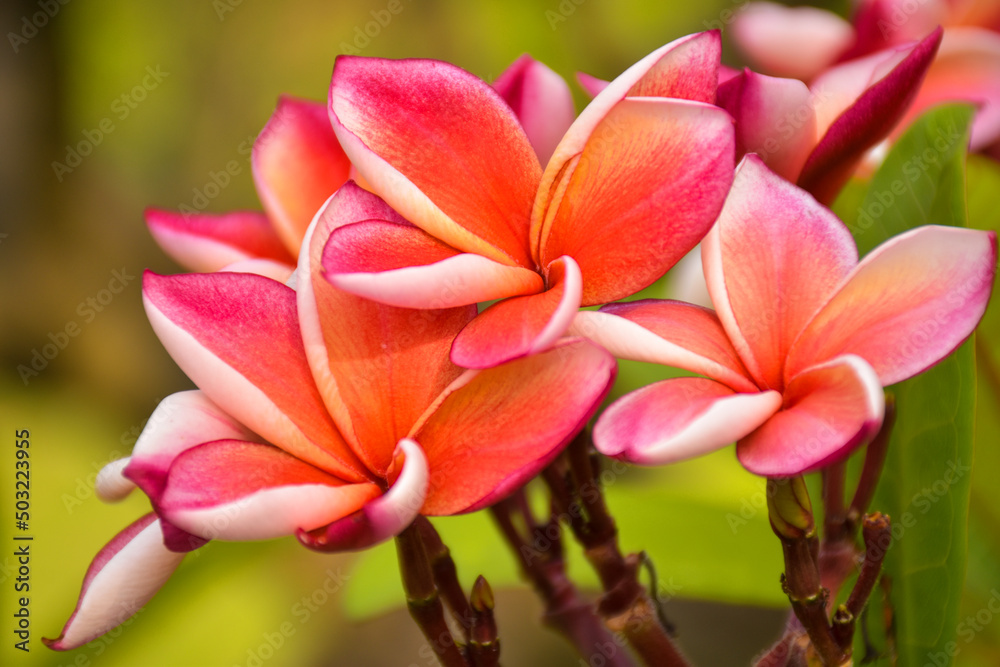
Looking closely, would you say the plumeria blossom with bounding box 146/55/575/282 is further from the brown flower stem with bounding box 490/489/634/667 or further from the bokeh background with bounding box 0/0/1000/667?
the bokeh background with bounding box 0/0/1000/667

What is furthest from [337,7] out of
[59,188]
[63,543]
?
[63,543]

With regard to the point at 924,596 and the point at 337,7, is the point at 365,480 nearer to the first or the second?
the point at 924,596

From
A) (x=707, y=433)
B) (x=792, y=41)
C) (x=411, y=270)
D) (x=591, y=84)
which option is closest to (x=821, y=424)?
(x=707, y=433)

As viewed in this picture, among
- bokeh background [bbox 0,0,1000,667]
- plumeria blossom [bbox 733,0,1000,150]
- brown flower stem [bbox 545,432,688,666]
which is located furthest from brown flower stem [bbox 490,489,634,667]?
bokeh background [bbox 0,0,1000,667]

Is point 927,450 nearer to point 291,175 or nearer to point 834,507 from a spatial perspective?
point 834,507

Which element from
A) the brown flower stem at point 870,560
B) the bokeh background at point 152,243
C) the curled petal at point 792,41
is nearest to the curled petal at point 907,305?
the brown flower stem at point 870,560

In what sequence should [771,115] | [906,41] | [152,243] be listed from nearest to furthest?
[771,115]
[906,41]
[152,243]
